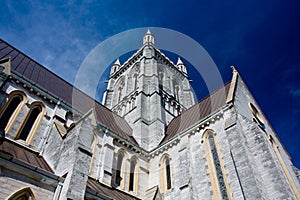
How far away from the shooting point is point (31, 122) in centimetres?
1301

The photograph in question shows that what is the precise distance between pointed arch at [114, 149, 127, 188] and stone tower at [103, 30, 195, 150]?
312 cm

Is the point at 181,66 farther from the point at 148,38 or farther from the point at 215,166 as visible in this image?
the point at 215,166

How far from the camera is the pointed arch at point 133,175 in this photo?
→ 1558 centimetres

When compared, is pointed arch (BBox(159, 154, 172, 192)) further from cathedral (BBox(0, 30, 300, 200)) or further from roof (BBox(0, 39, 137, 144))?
roof (BBox(0, 39, 137, 144))

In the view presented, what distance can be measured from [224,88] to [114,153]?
978cm

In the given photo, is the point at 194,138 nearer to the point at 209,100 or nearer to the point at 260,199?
the point at 209,100

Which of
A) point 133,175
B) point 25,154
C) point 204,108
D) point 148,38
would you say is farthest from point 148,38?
point 25,154

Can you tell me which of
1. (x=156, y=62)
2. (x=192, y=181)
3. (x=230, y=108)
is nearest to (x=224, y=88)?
(x=230, y=108)

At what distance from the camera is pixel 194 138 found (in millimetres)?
15344

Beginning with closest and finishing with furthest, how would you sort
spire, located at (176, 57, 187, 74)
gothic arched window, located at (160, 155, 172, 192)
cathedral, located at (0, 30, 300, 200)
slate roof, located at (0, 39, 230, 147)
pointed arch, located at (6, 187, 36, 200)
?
pointed arch, located at (6, 187, 36, 200), cathedral, located at (0, 30, 300, 200), gothic arched window, located at (160, 155, 172, 192), slate roof, located at (0, 39, 230, 147), spire, located at (176, 57, 187, 74)

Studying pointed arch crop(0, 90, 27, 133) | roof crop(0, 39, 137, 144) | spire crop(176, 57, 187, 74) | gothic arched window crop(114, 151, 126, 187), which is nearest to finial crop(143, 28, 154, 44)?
spire crop(176, 57, 187, 74)

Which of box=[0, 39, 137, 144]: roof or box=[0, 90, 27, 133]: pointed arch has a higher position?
box=[0, 39, 137, 144]: roof

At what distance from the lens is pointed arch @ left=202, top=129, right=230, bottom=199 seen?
39.6 feet

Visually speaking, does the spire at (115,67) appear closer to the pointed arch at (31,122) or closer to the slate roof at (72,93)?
the slate roof at (72,93)
